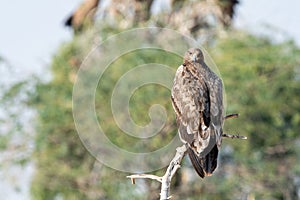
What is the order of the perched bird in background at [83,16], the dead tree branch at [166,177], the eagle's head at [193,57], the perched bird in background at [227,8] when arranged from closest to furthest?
1. the dead tree branch at [166,177]
2. the eagle's head at [193,57]
3. the perched bird in background at [227,8]
4. the perched bird in background at [83,16]

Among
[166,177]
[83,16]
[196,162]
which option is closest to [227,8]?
[83,16]

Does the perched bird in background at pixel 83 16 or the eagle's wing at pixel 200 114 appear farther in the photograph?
the perched bird in background at pixel 83 16

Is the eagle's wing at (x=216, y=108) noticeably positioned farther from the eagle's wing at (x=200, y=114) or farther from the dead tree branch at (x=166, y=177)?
the dead tree branch at (x=166, y=177)

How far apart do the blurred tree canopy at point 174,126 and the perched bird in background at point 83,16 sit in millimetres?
340

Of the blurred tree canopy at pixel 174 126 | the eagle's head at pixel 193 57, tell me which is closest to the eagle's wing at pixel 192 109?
the eagle's head at pixel 193 57

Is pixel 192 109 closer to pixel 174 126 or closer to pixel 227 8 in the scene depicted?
pixel 174 126

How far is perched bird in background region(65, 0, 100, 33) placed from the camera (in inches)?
832

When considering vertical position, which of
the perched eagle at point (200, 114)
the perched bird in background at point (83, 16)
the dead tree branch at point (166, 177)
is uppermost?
the perched bird in background at point (83, 16)

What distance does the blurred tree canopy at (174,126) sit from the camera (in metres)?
19.4

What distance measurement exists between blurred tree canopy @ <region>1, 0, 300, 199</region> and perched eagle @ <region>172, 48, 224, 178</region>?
35.4ft

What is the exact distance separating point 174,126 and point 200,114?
37.6ft

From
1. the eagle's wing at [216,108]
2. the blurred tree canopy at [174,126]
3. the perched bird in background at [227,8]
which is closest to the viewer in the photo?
the eagle's wing at [216,108]

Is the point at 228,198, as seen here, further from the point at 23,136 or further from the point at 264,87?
the point at 23,136

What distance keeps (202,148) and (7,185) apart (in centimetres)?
1213
